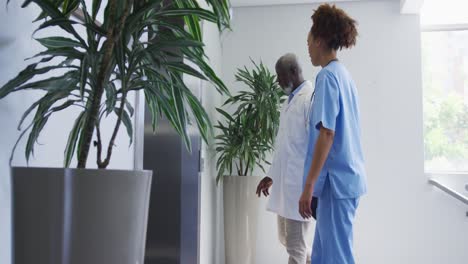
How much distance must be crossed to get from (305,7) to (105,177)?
12.3 ft

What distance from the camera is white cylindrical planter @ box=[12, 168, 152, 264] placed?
2.48 ft

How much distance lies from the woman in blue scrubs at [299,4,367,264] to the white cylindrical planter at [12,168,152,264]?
1.15m

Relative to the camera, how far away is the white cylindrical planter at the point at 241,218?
3.55 meters

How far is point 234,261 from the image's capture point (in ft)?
11.8

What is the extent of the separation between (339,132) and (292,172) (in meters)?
0.65

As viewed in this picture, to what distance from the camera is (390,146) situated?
399 cm

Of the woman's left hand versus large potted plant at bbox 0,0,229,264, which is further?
the woman's left hand

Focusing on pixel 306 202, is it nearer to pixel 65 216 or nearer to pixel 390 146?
pixel 65 216

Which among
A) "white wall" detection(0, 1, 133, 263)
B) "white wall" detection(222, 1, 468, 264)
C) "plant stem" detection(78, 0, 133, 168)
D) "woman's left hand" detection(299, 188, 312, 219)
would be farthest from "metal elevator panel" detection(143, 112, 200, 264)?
"white wall" detection(222, 1, 468, 264)

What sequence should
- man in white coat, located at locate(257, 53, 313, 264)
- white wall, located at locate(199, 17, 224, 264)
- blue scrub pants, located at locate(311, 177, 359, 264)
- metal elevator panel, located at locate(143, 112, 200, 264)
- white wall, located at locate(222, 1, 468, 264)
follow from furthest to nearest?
white wall, located at locate(222, 1, 468, 264) < white wall, located at locate(199, 17, 224, 264) < man in white coat, located at locate(257, 53, 313, 264) < metal elevator panel, located at locate(143, 112, 200, 264) < blue scrub pants, located at locate(311, 177, 359, 264)

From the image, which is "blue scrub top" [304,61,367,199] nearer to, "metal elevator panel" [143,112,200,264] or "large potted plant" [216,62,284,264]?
"metal elevator panel" [143,112,200,264]

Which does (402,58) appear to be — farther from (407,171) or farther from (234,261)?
(234,261)

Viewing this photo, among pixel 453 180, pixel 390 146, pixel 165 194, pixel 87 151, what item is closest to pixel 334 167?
pixel 165 194

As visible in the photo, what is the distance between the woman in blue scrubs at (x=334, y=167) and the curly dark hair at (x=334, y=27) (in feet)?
0.40
